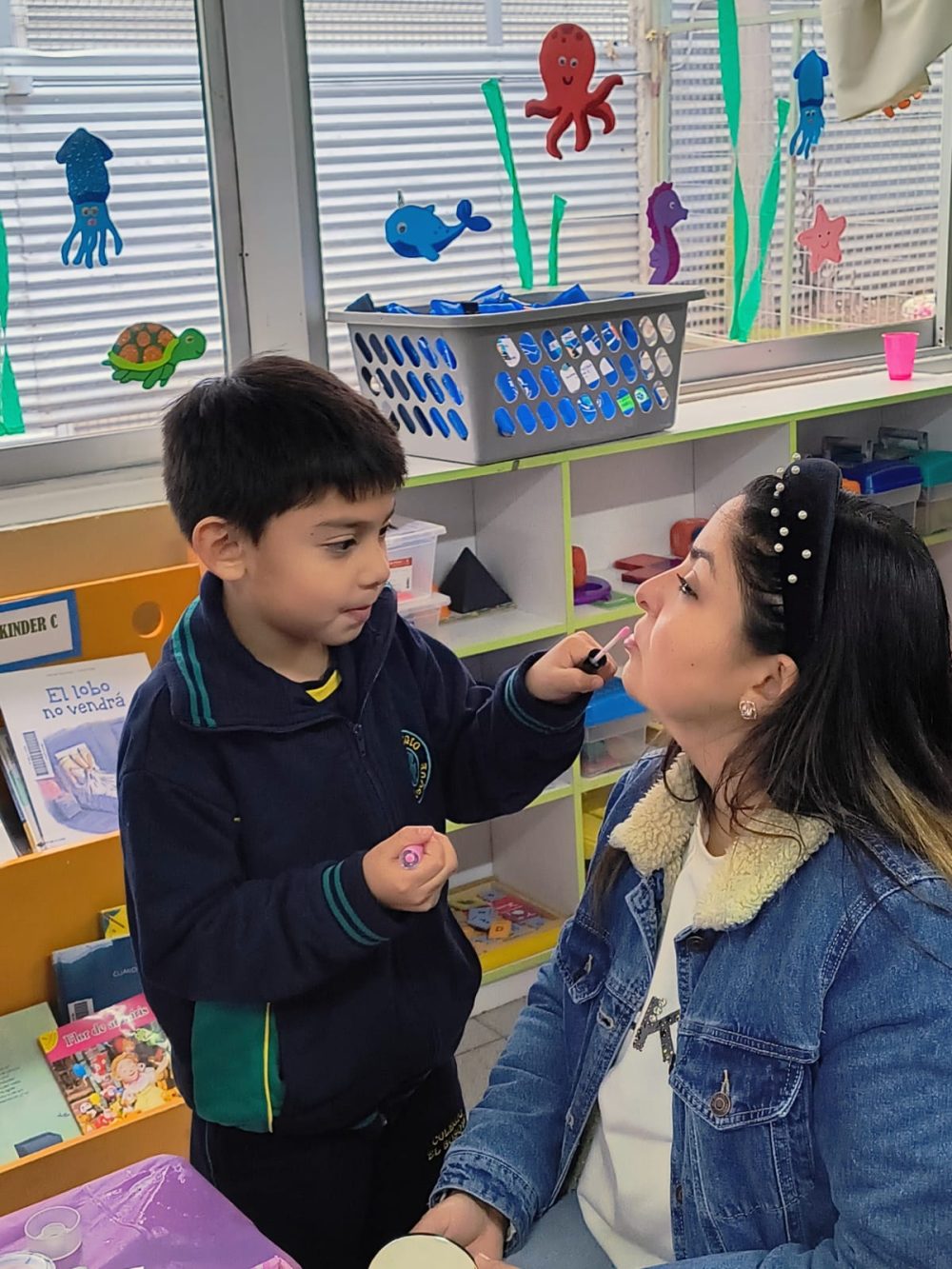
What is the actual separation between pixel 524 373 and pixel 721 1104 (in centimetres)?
143

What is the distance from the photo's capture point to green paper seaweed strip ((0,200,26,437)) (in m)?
2.17

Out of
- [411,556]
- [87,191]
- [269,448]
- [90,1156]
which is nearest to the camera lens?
[269,448]

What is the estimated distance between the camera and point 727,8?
9.37 feet

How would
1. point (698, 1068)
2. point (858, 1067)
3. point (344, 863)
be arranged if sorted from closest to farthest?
point (858, 1067)
point (698, 1068)
point (344, 863)

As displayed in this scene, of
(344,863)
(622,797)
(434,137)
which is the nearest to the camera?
(344,863)

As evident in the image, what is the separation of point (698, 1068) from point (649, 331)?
157 centimetres

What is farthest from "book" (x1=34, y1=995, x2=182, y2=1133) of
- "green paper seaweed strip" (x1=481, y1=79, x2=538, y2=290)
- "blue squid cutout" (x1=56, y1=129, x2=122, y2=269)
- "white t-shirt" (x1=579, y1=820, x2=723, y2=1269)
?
"green paper seaweed strip" (x1=481, y1=79, x2=538, y2=290)

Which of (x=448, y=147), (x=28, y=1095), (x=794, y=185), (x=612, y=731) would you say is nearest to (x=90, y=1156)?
(x=28, y=1095)

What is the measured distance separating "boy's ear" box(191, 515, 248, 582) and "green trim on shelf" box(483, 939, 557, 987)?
1.40 meters

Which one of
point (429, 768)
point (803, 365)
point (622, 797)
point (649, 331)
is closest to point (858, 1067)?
point (622, 797)

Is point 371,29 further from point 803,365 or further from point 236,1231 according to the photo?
point 236,1231

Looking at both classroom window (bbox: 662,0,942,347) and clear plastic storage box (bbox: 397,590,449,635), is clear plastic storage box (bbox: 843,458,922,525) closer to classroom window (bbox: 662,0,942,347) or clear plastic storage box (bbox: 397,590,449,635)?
classroom window (bbox: 662,0,942,347)

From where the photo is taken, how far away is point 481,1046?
242 centimetres

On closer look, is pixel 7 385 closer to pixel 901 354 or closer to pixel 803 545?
pixel 803 545
